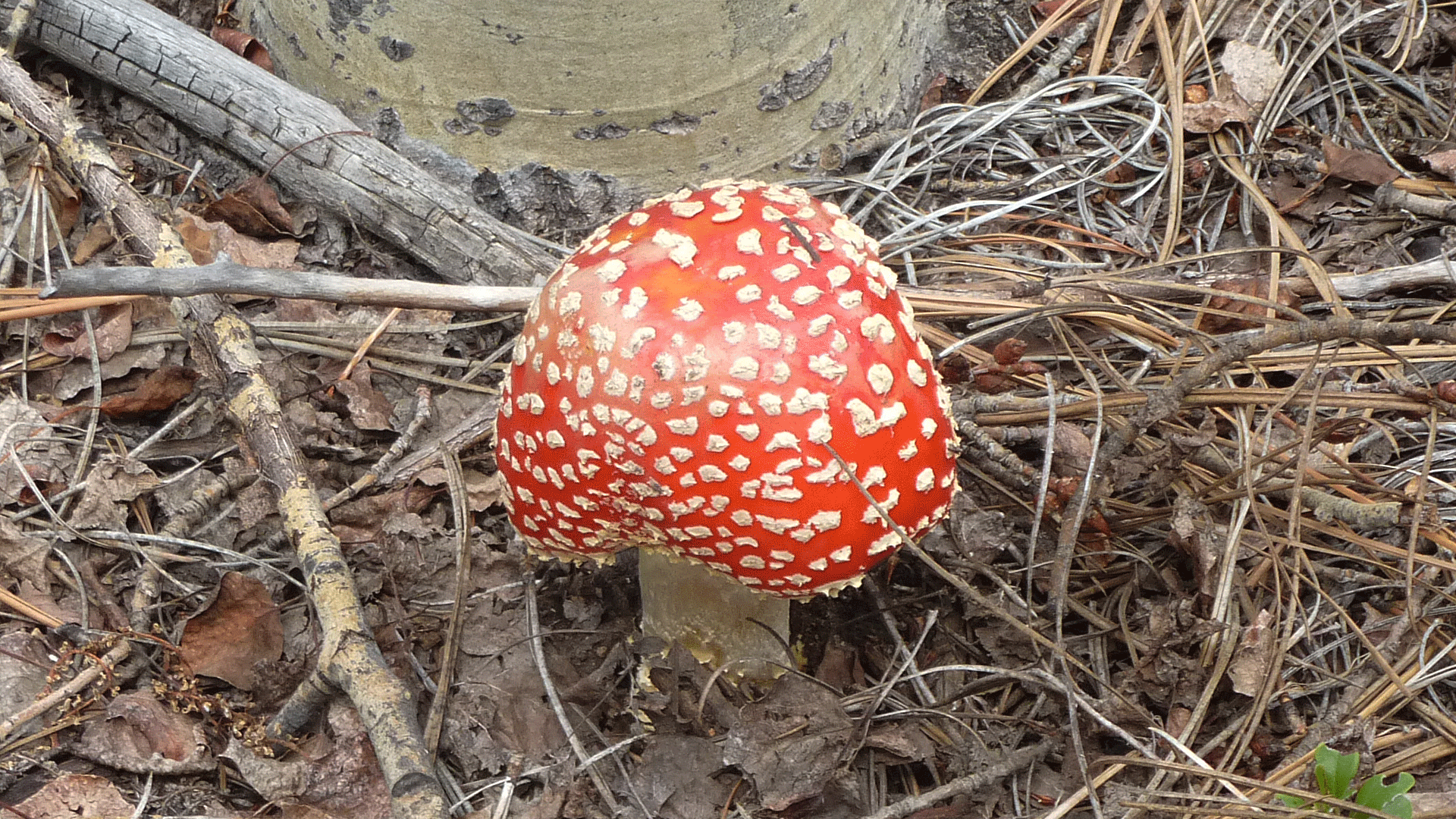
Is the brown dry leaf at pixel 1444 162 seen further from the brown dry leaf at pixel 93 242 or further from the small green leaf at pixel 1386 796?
the brown dry leaf at pixel 93 242

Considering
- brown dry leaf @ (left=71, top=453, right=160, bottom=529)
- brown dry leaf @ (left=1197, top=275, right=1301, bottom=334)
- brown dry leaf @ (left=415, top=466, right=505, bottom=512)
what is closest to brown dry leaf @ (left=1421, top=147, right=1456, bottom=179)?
brown dry leaf @ (left=1197, top=275, right=1301, bottom=334)

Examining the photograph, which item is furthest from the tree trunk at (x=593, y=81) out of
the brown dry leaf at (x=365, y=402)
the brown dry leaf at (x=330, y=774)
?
the brown dry leaf at (x=330, y=774)

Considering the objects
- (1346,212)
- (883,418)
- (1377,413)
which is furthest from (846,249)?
(1346,212)

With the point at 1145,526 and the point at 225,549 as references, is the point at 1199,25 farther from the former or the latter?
the point at 225,549

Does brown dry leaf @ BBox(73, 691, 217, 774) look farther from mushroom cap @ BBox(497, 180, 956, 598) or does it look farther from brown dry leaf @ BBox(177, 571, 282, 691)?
mushroom cap @ BBox(497, 180, 956, 598)

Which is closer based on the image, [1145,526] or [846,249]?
[846,249]
